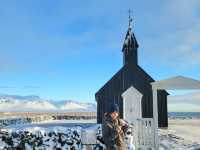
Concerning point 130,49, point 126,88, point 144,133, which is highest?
point 130,49

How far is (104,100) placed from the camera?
103 feet

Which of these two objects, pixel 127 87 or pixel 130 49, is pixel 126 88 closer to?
pixel 127 87

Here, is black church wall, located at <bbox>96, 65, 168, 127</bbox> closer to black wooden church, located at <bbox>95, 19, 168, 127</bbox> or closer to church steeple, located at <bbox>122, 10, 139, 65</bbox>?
black wooden church, located at <bbox>95, 19, 168, 127</bbox>

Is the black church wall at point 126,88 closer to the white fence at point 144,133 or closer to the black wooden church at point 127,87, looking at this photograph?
the black wooden church at point 127,87

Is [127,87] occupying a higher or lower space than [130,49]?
lower

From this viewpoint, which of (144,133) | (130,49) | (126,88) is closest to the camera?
(144,133)

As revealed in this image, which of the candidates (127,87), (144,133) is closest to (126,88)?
(127,87)

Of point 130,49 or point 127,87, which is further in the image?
point 130,49

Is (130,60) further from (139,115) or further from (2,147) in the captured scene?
(2,147)

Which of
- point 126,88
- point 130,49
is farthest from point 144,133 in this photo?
point 130,49

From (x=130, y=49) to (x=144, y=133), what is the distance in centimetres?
1722

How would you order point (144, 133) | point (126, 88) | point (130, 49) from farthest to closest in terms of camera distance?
point (130, 49) < point (126, 88) < point (144, 133)

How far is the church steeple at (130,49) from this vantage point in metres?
32.4

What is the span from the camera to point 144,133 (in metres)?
16.5
